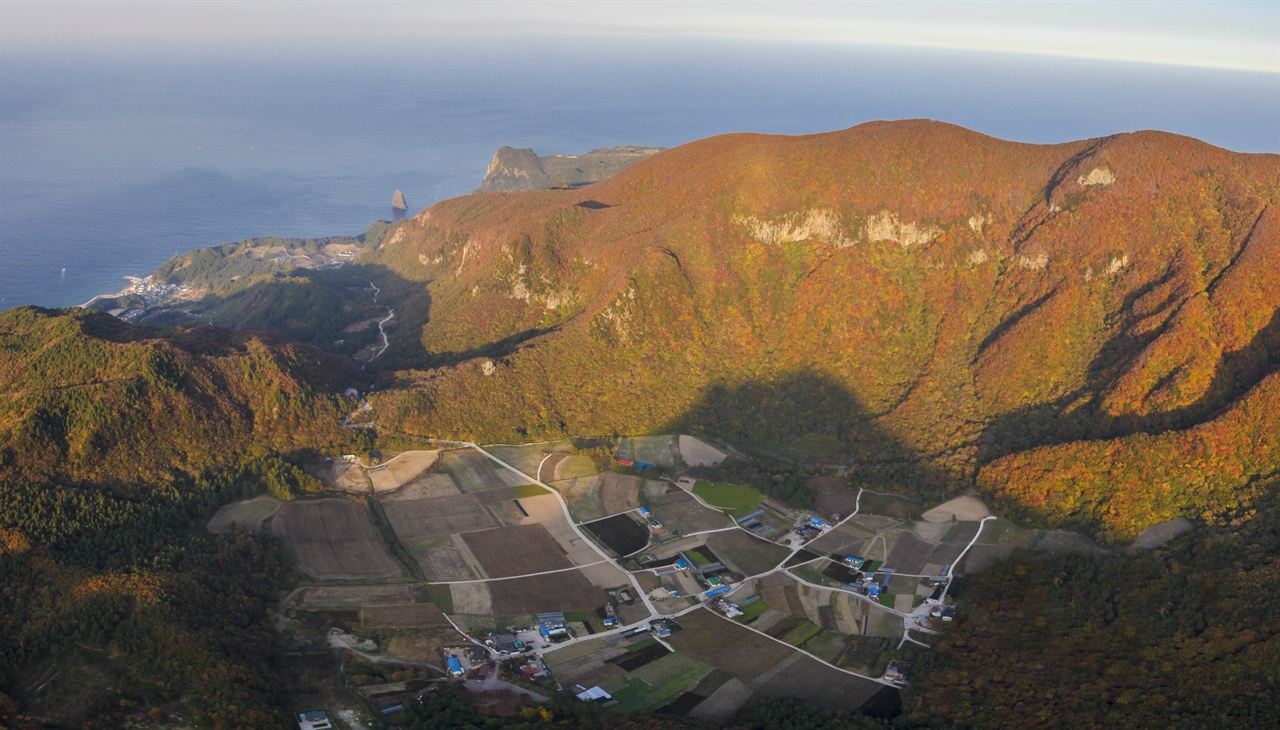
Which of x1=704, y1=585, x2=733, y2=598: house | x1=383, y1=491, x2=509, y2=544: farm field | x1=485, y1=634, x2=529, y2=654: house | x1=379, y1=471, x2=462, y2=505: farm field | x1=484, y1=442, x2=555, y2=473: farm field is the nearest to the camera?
x1=485, y1=634, x2=529, y2=654: house

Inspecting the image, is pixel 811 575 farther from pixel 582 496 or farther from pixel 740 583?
pixel 582 496

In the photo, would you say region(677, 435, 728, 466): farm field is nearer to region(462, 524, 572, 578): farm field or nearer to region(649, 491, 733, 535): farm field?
region(649, 491, 733, 535): farm field

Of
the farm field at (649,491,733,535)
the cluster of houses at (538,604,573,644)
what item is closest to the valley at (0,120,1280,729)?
the farm field at (649,491,733,535)

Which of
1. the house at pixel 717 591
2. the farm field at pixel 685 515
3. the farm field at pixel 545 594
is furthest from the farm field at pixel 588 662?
the farm field at pixel 685 515

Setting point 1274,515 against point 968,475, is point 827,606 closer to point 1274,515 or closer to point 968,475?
point 968,475

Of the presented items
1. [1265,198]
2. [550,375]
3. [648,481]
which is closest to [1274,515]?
[1265,198]

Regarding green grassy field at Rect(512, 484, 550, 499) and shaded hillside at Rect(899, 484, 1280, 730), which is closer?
shaded hillside at Rect(899, 484, 1280, 730)

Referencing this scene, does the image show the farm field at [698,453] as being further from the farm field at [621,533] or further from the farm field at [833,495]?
the farm field at [621,533]
